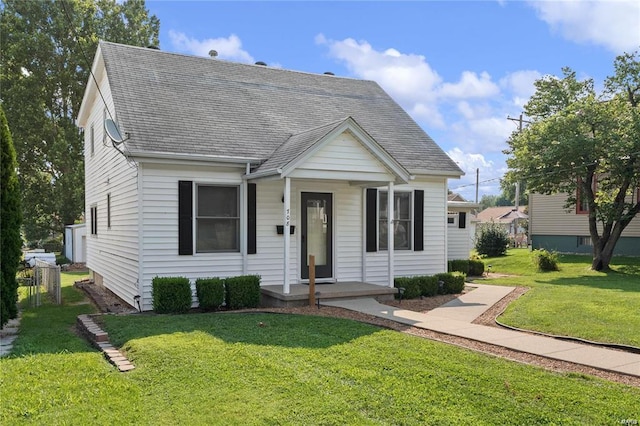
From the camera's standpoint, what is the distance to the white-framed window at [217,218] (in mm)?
10531

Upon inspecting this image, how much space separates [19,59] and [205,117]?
67.5ft

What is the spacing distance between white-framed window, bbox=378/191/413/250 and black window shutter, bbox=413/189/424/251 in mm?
121

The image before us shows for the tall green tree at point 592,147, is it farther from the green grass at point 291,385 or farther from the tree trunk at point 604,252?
the green grass at point 291,385

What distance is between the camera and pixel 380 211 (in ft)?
40.7

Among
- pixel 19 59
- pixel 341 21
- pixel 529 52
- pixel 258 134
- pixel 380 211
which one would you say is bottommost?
pixel 380 211

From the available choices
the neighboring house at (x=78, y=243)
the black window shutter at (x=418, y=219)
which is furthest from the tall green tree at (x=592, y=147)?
the neighboring house at (x=78, y=243)

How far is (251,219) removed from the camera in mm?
10797

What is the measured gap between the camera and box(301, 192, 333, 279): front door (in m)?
11.6

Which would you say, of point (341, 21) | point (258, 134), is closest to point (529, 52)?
point (341, 21)

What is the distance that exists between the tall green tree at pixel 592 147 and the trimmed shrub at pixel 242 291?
455 inches

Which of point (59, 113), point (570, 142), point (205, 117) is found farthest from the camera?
point (59, 113)

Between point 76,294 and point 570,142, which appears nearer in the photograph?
point 76,294

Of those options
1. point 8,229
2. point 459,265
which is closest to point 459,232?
point 459,265

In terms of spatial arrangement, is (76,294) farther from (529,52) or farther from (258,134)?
(529,52)
